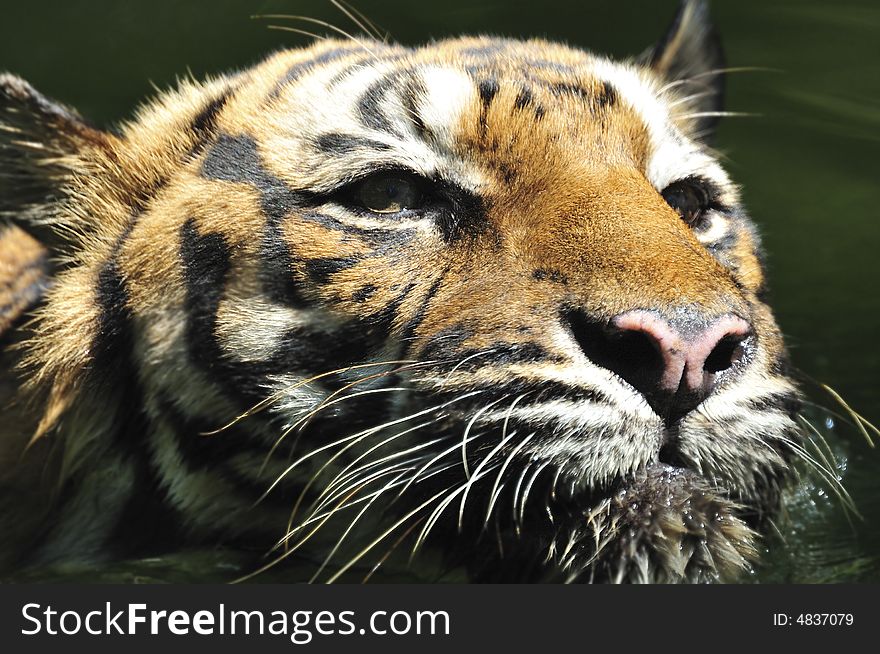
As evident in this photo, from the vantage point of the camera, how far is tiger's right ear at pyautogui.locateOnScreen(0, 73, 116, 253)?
8.70 ft

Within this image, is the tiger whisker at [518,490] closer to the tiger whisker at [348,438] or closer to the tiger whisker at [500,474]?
the tiger whisker at [500,474]

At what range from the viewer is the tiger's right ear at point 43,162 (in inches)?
104

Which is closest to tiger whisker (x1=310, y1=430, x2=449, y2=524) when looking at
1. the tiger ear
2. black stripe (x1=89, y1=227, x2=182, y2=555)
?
black stripe (x1=89, y1=227, x2=182, y2=555)

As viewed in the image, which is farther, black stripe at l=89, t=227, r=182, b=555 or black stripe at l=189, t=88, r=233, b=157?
black stripe at l=189, t=88, r=233, b=157

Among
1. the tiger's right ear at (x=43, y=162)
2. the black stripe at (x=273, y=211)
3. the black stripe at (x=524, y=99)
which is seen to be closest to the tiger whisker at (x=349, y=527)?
the black stripe at (x=273, y=211)

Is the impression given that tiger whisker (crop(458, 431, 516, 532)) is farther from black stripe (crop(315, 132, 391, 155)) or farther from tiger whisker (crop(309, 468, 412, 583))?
black stripe (crop(315, 132, 391, 155))

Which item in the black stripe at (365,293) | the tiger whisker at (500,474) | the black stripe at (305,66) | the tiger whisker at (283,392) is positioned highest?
the black stripe at (305,66)

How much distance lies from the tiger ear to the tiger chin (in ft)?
1.33

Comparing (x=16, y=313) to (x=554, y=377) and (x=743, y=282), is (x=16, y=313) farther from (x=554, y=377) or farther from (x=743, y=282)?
(x=743, y=282)

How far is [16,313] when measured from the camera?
275 centimetres

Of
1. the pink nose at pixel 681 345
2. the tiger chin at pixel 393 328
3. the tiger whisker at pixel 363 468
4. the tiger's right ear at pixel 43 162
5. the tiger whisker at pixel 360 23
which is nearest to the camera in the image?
the pink nose at pixel 681 345

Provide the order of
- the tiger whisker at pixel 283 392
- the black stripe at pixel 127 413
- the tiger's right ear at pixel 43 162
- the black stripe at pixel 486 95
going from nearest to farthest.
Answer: the tiger whisker at pixel 283 392 < the black stripe at pixel 486 95 < the black stripe at pixel 127 413 < the tiger's right ear at pixel 43 162

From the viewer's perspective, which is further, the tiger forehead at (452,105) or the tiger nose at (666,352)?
the tiger forehead at (452,105)

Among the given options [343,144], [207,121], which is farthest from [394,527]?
[207,121]
